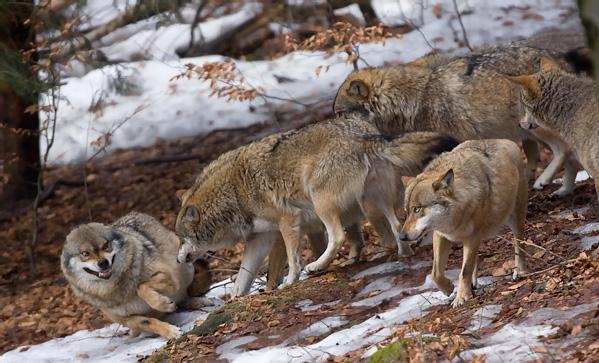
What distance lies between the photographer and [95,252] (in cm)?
1009

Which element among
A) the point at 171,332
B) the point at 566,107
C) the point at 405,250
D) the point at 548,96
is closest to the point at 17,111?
the point at 171,332

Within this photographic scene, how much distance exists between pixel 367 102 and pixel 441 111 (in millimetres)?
882

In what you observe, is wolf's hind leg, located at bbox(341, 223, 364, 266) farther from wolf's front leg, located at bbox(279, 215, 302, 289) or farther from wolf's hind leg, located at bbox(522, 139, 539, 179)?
wolf's hind leg, located at bbox(522, 139, 539, 179)

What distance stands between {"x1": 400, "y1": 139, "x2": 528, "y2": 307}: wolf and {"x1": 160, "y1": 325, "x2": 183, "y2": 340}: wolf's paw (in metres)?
3.32

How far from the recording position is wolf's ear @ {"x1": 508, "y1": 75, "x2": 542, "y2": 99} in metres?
9.48

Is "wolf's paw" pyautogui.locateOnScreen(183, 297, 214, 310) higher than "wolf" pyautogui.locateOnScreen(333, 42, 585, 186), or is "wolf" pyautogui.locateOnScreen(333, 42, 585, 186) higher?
"wolf" pyautogui.locateOnScreen(333, 42, 585, 186)

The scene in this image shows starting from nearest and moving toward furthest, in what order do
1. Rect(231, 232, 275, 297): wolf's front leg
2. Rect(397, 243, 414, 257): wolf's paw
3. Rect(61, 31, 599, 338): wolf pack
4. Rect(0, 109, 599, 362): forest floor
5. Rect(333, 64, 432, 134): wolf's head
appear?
Rect(0, 109, 599, 362): forest floor → Rect(61, 31, 599, 338): wolf pack → Rect(397, 243, 414, 257): wolf's paw → Rect(231, 232, 275, 297): wolf's front leg → Rect(333, 64, 432, 134): wolf's head

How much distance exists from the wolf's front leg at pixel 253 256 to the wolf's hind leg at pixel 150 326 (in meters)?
0.78

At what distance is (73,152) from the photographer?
18.2 meters

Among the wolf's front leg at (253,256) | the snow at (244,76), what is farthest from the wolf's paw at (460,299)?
the snow at (244,76)

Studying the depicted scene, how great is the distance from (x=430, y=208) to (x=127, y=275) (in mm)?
4257

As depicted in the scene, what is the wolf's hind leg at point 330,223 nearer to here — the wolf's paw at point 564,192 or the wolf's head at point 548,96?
the wolf's head at point 548,96

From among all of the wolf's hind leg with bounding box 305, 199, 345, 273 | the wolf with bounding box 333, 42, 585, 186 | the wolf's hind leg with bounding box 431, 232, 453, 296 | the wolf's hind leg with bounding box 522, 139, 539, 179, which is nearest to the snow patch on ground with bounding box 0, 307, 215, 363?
the wolf's hind leg with bounding box 305, 199, 345, 273

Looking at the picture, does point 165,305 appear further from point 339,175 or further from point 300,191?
point 339,175
